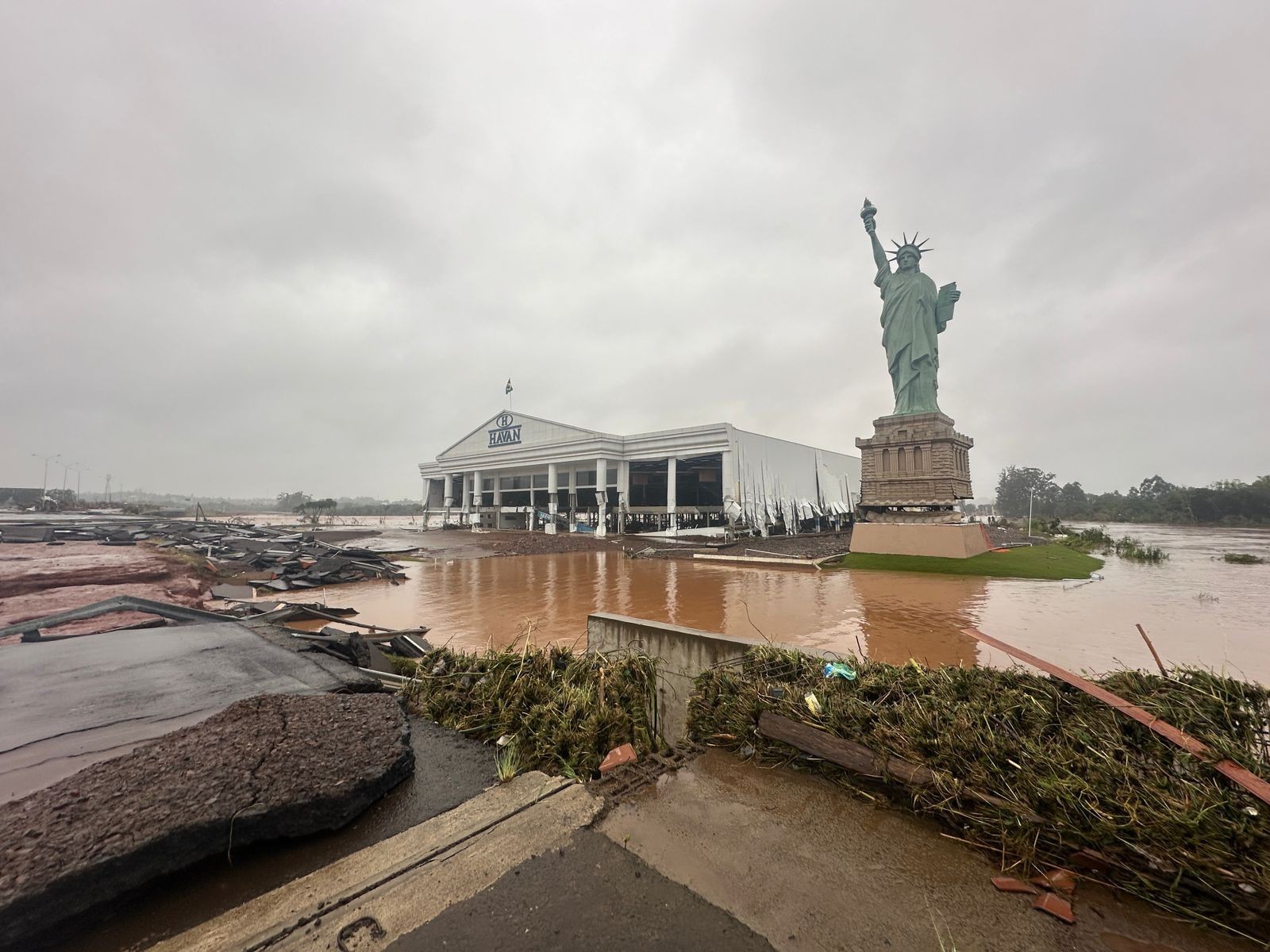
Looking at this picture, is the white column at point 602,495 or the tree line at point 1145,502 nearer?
the white column at point 602,495

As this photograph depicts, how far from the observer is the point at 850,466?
2454 inches

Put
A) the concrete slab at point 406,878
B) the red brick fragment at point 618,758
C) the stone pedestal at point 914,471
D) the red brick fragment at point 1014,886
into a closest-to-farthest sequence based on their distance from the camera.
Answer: the concrete slab at point 406,878 < the red brick fragment at point 1014,886 < the red brick fragment at point 618,758 < the stone pedestal at point 914,471

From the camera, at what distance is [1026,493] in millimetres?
113562

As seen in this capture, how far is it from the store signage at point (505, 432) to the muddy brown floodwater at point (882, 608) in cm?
2982

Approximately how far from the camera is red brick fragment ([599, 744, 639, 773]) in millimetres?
4027

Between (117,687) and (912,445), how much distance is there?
32.1 metres

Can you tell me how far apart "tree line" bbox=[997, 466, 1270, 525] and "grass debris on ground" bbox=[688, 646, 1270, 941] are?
333 ft

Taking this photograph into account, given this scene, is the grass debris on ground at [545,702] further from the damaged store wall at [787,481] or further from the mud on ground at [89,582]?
the damaged store wall at [787,481]

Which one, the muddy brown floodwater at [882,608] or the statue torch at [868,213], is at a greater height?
the statue torch at [868,213]

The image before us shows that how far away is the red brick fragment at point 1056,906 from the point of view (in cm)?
243

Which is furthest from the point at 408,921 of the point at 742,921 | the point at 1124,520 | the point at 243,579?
the point at 1124,520

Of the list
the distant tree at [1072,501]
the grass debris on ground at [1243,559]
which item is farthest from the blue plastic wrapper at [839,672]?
the distant tree at [1072,501]

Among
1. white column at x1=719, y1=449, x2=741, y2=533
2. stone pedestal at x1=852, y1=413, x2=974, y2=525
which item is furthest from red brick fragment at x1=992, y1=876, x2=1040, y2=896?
white column at x1=719, y1=449, x2=741, y2=533

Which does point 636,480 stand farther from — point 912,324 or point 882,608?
point 882,608
